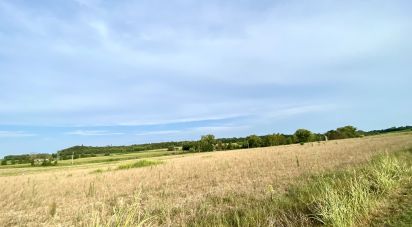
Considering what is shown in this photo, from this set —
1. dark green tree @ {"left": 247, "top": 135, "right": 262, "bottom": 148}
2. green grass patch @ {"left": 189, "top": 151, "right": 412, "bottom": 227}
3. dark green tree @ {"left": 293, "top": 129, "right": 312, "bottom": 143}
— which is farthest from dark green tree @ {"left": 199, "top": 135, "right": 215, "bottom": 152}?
green grass patch @ {"left": 189, "top": 151, "right": 412, "bottom": 227}

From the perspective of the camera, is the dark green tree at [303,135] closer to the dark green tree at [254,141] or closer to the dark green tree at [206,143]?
the dark green tree at [254,141]

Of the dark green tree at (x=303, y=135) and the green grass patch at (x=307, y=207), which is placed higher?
the dark green tree at (x=303, y=135)

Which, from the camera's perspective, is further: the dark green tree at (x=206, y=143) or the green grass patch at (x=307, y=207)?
the dark green tree at (x=206, y=143)

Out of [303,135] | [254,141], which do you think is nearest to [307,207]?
[254,141]

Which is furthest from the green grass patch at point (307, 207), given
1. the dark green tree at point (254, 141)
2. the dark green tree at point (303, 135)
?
the dark green tree at point (303, 135)

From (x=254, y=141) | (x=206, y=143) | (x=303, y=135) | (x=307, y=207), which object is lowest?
(x=307, y=207)

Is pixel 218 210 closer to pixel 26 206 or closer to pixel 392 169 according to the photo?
pixel 392 169

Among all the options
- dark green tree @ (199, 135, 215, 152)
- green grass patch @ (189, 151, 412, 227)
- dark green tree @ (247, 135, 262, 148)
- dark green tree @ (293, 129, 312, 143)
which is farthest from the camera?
dark green tree @ (199, 135, 215, 152)

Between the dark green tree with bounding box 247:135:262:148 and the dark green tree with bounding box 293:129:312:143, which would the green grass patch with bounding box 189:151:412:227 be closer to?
the dark green tree with bounding box 247:135:262:148

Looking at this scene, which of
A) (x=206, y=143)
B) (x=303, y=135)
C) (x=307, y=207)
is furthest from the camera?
(x=206, y=143)

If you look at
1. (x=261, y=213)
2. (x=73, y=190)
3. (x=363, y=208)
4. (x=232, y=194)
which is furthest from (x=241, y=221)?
(x=73, y=190)

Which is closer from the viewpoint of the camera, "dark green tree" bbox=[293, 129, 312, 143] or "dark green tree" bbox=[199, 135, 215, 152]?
"dark green tree" bbox=[293, 129, 312, 143]

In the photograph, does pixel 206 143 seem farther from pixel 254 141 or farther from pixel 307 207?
pixel 307 207

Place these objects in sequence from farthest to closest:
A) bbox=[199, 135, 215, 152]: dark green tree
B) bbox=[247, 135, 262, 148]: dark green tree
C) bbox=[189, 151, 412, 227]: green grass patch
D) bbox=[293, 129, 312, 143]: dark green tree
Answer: bbox=[199, 135, 215, 152]: dark green tree → bbox=[247, 135, 262, 148]: dark green tree → bbox=[293, 129, 312, 143]: dark green tree → bbox=[189, 151, 412, 227]: green grass patch
